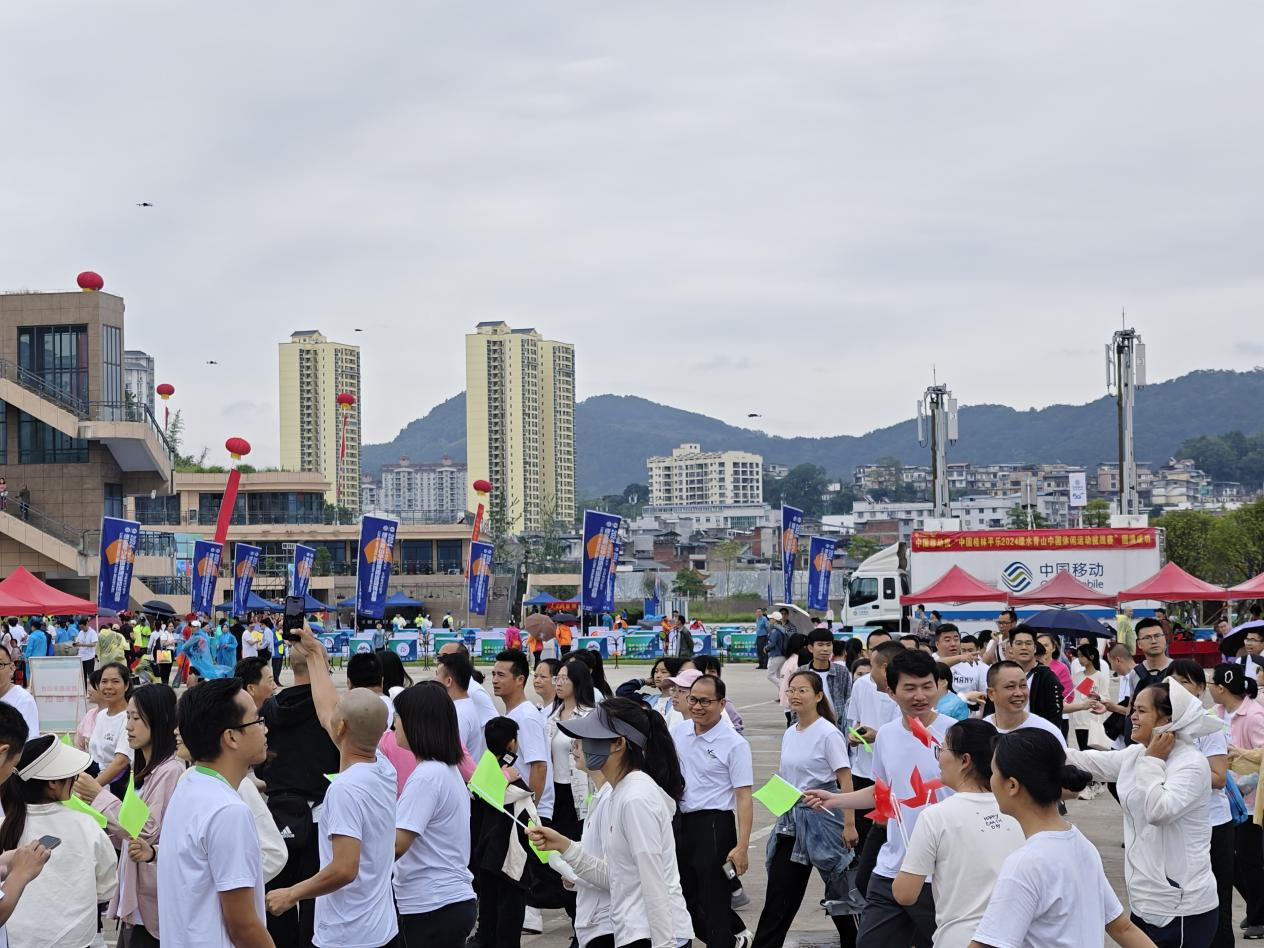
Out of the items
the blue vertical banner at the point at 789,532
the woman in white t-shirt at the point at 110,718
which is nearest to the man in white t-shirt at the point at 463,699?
the woman in white t-shirt at the point at 110,718

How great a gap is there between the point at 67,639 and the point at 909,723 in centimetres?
3350

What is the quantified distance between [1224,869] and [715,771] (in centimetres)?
251

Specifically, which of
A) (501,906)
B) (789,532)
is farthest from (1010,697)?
(789,532)

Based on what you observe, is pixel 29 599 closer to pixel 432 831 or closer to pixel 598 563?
pixel 598 563

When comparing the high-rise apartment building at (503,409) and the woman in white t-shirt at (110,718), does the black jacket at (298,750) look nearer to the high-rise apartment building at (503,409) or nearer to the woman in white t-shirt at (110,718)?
the woman in white t-shirt at (110,718)

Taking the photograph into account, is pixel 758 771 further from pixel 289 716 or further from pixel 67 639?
pixel 67 639

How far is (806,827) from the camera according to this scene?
Result: 8.10m

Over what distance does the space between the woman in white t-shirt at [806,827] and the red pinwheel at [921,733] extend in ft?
4.02

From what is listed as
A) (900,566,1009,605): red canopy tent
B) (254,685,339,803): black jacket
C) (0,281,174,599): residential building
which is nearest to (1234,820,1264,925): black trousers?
(254,685,339,803): black jacket

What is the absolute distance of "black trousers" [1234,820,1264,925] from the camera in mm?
9234

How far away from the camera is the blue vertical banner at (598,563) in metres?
27.0

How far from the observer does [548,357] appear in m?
199

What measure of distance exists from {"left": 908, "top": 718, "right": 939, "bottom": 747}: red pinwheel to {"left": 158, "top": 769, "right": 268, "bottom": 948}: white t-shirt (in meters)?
3.34

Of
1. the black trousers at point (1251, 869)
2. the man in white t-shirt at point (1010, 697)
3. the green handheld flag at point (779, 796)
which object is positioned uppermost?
the man in white t-shirt at point (1010, 697)
